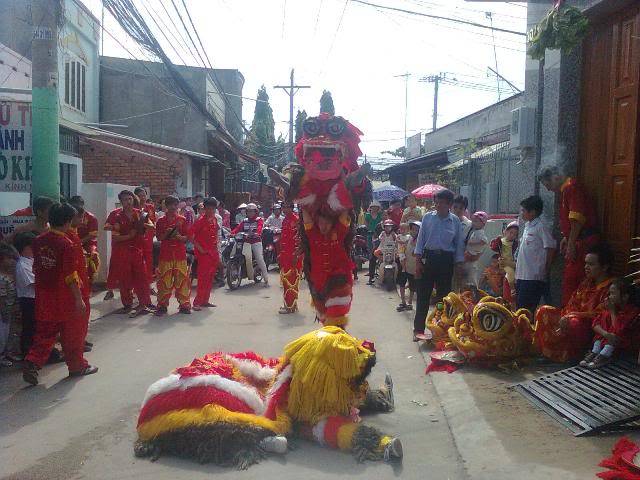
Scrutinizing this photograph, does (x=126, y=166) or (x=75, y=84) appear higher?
(x=75, y=84)

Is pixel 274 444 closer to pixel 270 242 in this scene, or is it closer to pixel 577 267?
pixel 577 267

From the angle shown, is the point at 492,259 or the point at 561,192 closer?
the point at 561,192

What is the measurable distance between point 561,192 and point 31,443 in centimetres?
564

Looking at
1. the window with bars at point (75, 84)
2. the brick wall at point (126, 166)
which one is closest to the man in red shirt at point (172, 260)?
the brick wall at point (126, 166)

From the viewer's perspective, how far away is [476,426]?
14.8 feet

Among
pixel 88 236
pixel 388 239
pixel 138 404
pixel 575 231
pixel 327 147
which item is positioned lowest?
pixel 138 404

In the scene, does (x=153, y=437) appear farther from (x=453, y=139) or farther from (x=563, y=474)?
(x=453, y=139)

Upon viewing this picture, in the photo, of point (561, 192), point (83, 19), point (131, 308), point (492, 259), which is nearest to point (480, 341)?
point (561, 192)

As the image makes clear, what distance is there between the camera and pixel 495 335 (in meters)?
5.88

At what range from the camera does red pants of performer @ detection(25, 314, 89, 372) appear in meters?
5.67

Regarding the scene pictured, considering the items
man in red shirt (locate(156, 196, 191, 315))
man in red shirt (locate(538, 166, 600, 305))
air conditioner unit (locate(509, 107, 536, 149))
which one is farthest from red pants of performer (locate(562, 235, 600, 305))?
man in red shirt (locate(156, 196, 191, 315))

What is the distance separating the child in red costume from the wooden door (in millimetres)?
2711

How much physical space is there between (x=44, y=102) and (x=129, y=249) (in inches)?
104

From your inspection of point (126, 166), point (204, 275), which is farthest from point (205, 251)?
point (126, 166)
